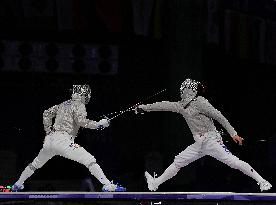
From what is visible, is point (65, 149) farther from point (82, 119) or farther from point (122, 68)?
point (122, 68)

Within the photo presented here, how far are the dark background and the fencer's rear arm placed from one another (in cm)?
469

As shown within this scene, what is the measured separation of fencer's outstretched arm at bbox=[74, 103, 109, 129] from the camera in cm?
688

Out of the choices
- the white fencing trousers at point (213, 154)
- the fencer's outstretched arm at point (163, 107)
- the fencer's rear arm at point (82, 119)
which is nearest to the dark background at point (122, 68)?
the white fencing trousers at point (213, 154)

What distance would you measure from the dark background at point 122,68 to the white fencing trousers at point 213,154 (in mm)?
4432

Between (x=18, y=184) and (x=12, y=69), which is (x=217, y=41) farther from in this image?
(x=18, y=184)

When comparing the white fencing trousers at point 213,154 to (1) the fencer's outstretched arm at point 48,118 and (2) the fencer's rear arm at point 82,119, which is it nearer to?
(2) the fencer's rear arm at point 82,119

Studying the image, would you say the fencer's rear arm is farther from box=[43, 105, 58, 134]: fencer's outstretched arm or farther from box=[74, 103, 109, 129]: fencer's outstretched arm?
box=[43, 105, 58, 134]: fencer's outstretched arm

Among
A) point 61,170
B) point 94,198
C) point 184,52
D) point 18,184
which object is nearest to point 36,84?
point 61,170

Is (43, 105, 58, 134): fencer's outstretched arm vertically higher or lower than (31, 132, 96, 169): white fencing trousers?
higher

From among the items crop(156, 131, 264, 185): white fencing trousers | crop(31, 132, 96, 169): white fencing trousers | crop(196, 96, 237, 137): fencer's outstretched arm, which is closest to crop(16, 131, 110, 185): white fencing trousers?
crop(31, 132, 96, 169): white fencing trousers

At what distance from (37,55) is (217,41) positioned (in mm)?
4184

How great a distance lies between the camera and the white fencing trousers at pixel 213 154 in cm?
688

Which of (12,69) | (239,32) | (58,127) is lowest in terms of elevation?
(58,127)

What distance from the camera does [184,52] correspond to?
1239 centimetres
